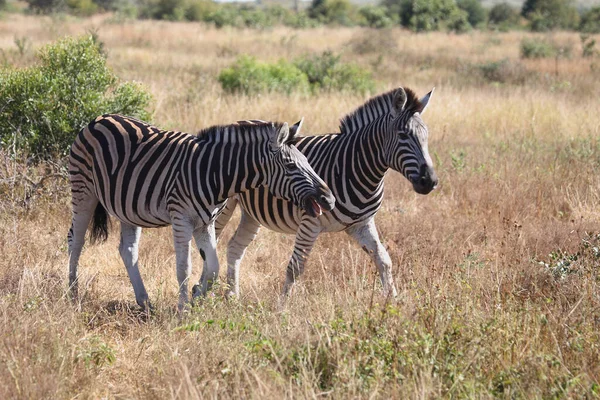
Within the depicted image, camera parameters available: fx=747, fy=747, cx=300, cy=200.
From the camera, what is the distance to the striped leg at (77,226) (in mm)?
6844

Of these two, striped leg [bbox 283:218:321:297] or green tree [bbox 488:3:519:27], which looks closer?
striped leg [bbox 283:218:321:297]

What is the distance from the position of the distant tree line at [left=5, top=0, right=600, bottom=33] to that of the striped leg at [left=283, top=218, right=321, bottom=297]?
1183 inches

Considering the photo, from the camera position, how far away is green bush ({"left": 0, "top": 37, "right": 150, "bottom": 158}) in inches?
370

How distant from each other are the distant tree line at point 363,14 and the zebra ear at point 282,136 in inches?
1196

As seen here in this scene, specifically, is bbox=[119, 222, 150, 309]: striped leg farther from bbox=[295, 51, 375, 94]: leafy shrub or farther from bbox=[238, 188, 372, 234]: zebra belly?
bbox=[295, 51, 375, 94]: leafy shrub

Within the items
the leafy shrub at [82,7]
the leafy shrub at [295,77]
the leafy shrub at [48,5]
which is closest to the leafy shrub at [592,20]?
the leafy shrub at [295,77]

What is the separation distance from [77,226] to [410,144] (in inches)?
124

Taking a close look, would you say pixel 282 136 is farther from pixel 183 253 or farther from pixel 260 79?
pixel 260 79

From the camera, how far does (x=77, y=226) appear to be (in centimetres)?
688

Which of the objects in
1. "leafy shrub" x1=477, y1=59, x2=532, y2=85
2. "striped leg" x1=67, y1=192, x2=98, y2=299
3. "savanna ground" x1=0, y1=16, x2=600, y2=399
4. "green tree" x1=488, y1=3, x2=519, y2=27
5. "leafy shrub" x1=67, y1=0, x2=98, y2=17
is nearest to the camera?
"savanna ground" x1=0, y1=16, x2=600, y2=399

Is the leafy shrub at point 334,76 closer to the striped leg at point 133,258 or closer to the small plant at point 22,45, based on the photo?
the small plant at point 22,45

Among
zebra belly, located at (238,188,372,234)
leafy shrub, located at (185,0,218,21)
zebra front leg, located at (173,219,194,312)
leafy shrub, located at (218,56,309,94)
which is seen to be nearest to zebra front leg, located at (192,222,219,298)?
zebra front leg, located at (173,219,194,312)

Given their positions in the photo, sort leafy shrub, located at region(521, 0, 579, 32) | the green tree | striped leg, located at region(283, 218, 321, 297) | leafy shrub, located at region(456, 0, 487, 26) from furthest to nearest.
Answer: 1. the green tree
2. leafy shrub, located at region(456, 0, 487, 26)
3. leafy shrub, located at region(521, 0, 579, 32)
4. striped leg, located at region(283, 218, 321, 297)

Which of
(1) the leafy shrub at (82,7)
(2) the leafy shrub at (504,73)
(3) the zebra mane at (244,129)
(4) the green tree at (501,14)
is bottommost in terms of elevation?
(4) the green tree at (501,14)
